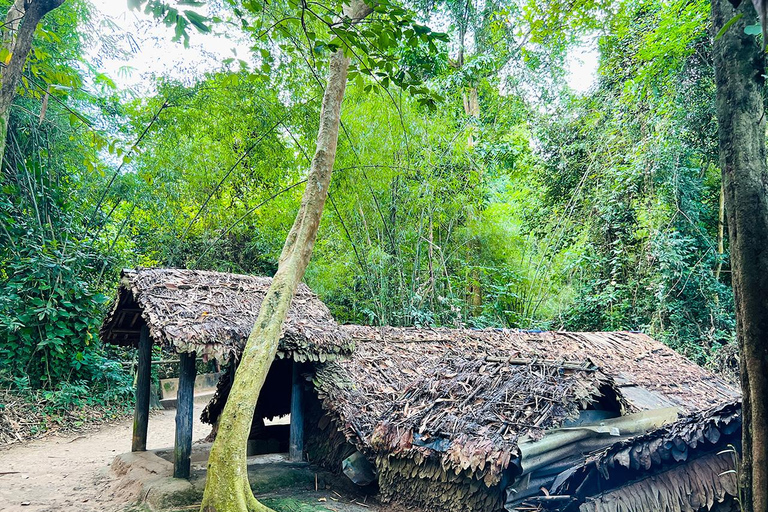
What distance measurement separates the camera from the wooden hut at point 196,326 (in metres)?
4.51

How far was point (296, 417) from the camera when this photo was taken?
5.45 metres

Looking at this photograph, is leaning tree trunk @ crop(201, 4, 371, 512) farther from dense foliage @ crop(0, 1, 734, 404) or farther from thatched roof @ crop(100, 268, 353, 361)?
dense foliage @ crop(0, 1, 734, 404)

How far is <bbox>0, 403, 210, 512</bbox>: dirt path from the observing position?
15.0ft

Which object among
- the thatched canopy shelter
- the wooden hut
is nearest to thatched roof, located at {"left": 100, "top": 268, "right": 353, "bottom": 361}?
the wooden hut

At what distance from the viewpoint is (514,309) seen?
Result: 10203mm

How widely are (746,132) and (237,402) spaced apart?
11.4 feet

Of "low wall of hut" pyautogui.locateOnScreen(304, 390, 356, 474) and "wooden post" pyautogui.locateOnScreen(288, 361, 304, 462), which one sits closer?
"low wall of hut" pyautogui.locateOnScreen(304, 390, 356, 474)

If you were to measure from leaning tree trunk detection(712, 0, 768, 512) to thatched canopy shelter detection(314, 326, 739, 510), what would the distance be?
4.96 feet

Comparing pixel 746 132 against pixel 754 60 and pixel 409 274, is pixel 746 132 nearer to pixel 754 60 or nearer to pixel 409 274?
pixel 754 60

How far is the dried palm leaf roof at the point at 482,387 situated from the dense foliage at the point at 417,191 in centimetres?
166

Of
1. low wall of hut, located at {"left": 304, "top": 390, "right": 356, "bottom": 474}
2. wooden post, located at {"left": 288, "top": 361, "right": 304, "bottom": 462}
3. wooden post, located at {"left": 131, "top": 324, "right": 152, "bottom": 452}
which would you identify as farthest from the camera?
wooden post, located at {"left": 131, "top": 324, "right": 152, "bottom": 452}

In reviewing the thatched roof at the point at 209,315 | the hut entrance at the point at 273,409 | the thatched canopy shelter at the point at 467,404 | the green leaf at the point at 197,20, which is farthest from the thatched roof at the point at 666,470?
the hut entrance at the point at 273,409

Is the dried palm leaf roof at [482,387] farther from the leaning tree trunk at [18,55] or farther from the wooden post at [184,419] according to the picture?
the leaning tree trunk at [18,55]

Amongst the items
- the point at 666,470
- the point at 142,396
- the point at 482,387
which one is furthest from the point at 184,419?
the point at 666,470
